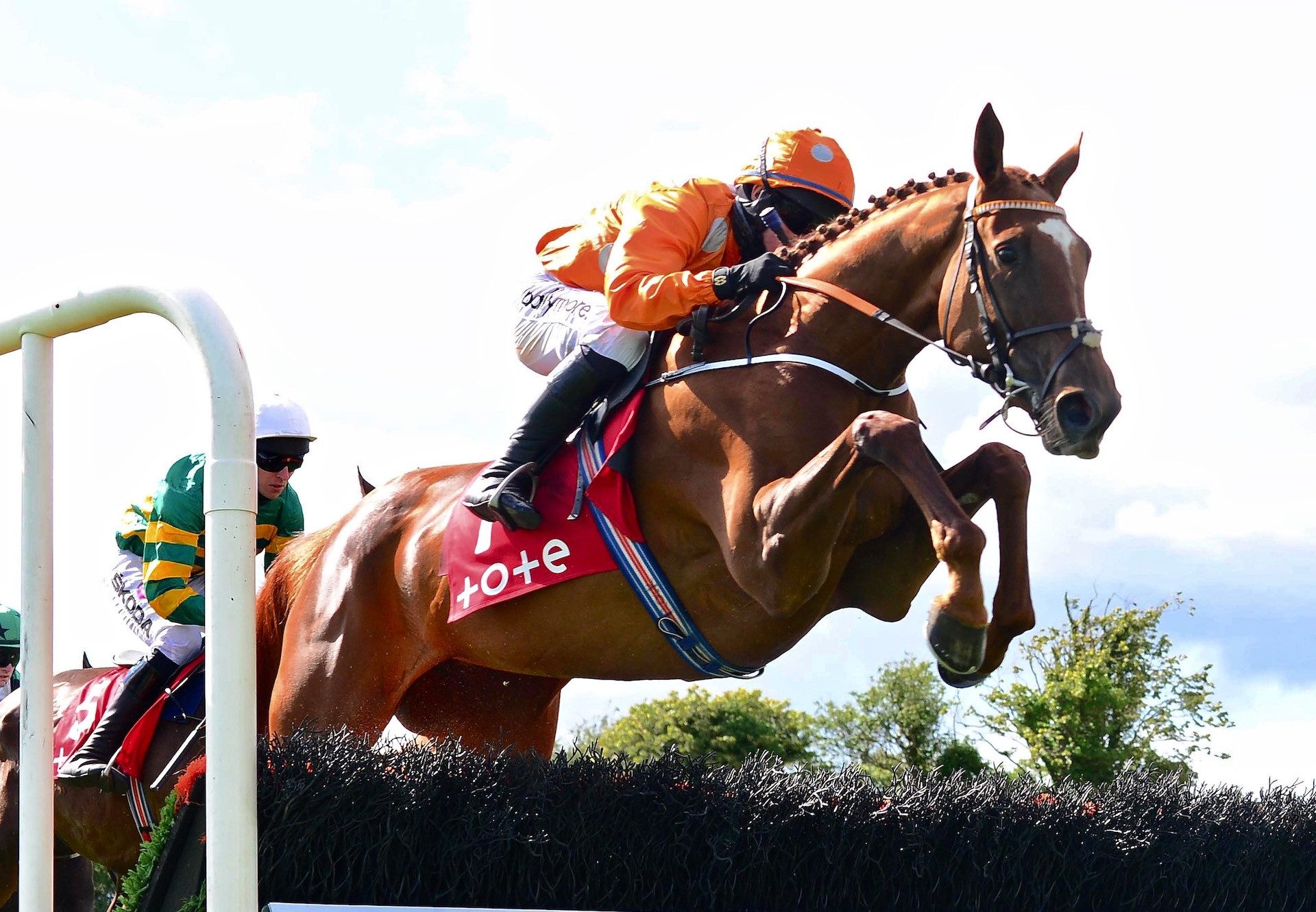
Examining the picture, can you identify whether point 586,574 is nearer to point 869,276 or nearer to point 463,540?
point 463,540

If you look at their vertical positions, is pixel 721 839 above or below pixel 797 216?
below

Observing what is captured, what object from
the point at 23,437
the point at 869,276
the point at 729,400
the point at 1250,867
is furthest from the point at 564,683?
the point at 23,437

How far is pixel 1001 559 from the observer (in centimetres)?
370

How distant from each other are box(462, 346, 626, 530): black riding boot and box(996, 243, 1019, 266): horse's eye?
113cm

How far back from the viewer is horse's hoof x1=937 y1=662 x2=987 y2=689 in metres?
3.59

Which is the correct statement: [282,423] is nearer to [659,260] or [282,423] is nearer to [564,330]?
[564,330]

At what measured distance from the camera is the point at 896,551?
3959 mm

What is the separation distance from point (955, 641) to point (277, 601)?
2.87 m

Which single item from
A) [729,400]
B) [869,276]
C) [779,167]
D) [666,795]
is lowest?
[666,795]

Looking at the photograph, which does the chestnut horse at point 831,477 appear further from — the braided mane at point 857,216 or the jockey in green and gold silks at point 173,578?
the jockey in green and gold silks at point 173,578

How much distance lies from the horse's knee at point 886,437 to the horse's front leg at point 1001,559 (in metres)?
0.16

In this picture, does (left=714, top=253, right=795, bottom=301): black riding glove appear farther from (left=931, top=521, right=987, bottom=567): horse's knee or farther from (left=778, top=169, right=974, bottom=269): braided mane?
(left=931, top=521, right=987, bottom=567): horse's knee

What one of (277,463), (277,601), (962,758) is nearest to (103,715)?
(277,601)

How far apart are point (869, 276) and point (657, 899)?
5.89ft
